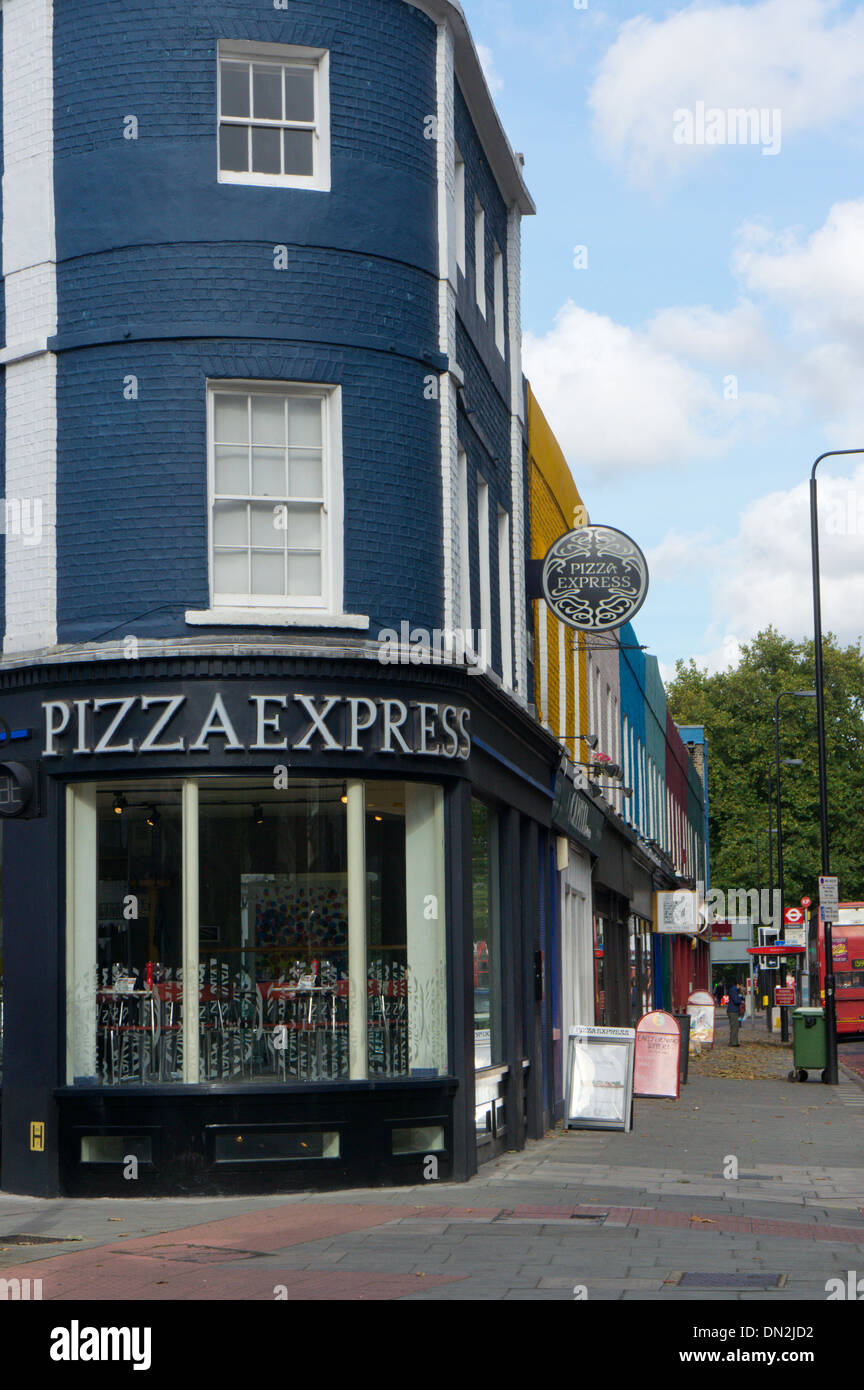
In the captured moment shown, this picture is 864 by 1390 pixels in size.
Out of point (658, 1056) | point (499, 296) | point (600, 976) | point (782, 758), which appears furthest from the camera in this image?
point (782, 758)

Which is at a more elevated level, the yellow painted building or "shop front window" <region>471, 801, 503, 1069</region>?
the yellow painted building

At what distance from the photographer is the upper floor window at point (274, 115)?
595 inches

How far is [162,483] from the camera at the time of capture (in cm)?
1456

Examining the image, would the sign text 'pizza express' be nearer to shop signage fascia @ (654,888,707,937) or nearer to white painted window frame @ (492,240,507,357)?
white painted window frame @ (492,240,507,357)

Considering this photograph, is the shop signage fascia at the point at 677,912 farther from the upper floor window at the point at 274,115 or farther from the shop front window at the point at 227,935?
the upper floor window at the point at 274,115

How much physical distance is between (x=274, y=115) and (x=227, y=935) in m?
6.90

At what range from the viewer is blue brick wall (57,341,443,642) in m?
14.5

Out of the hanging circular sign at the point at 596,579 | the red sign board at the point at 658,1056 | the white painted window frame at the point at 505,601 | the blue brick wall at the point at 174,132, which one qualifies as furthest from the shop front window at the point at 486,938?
the red sign board at the point at 658,1056

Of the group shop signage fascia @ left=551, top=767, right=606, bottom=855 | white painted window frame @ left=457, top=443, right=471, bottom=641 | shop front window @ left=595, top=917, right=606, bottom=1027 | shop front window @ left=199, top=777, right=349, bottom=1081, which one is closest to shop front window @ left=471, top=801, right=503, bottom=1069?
white painted window frame @ left=457, top=443, right=471, bottom=641

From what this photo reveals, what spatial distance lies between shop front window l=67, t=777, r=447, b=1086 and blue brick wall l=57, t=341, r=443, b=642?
152 centimetres

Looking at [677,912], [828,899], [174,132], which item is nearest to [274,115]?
[174,132]

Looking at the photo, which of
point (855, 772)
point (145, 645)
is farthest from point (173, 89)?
point (855, 772)

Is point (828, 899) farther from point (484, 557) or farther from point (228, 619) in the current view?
point (228, 619)

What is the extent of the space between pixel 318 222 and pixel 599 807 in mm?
13528
